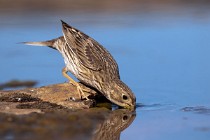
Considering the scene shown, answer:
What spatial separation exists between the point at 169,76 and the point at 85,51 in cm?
179

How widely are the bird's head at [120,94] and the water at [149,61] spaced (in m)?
0.20

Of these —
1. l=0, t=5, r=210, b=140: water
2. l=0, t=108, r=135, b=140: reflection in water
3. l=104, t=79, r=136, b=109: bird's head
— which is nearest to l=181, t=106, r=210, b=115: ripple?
l=0, t=5, r=210, b=140: water

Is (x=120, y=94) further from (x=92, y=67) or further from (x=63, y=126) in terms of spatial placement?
(x=63, y=126)

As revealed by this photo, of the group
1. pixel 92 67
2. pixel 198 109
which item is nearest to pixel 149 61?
pixel 92 67

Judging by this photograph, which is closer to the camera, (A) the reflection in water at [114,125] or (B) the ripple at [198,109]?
(A) the reflection in water at [114,125]

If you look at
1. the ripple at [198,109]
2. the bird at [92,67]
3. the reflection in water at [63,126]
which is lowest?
the reflection in water at [63,126]

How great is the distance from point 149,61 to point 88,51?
106 inches

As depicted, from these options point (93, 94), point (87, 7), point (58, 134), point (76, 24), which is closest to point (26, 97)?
point (93, 94)

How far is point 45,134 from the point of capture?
25.0 ft

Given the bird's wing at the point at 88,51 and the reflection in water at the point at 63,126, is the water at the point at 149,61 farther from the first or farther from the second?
the bird's wing at the point at 88,51

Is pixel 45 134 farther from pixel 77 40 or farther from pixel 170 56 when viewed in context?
pixel 170 56

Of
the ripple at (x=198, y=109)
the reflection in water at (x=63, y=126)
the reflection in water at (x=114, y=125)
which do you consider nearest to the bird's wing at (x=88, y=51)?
the reflection in water at (x=114, y=125)

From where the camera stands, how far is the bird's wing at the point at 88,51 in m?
10.5

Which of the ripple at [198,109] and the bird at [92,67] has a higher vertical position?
the bird at [92,67]
